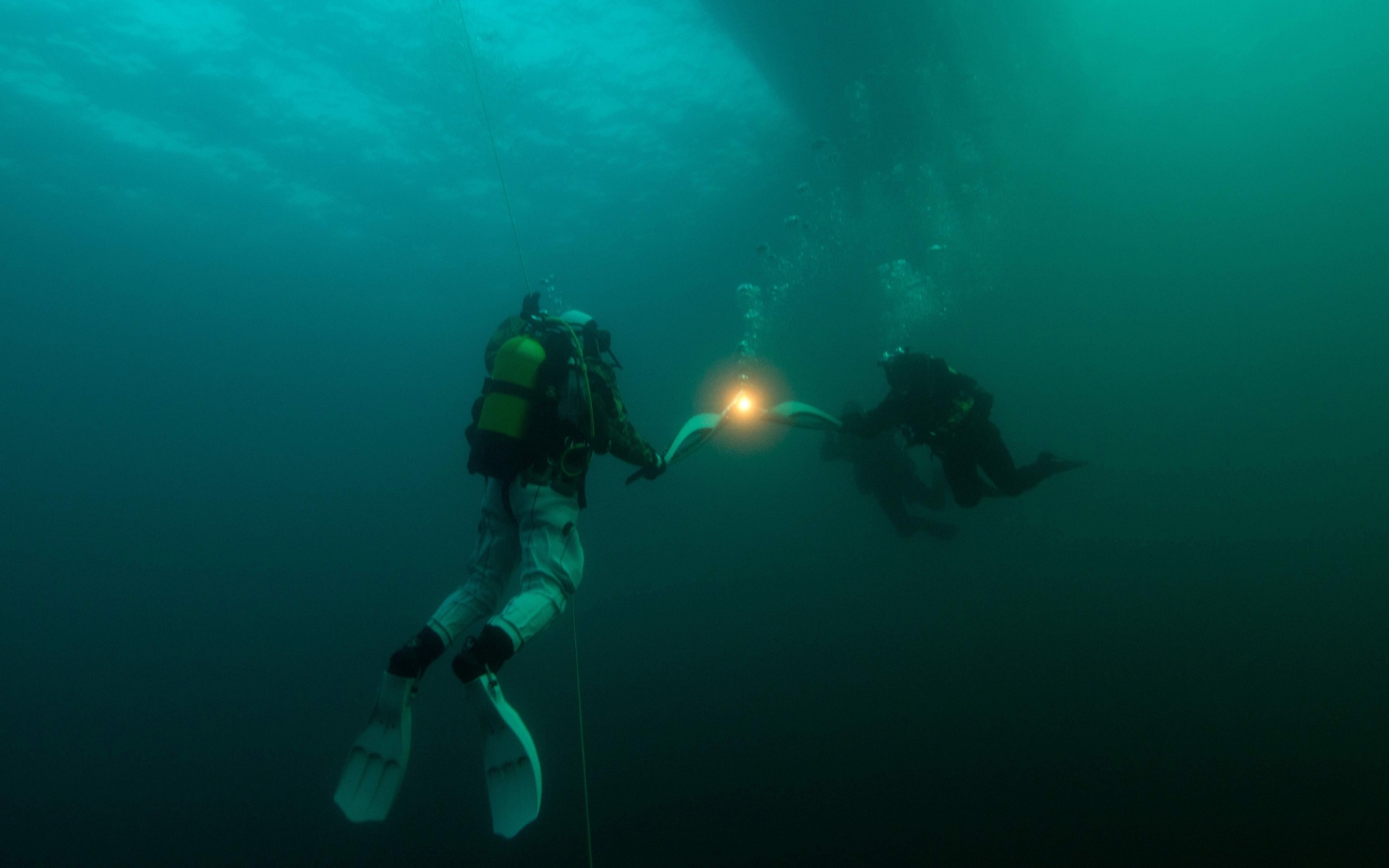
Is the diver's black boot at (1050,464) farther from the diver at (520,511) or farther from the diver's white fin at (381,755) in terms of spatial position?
the diver's white fin at (381,755)

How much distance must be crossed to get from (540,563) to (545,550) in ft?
0.28

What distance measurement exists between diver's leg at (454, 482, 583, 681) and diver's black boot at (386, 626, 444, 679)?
11.3 inches

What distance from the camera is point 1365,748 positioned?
8.81m

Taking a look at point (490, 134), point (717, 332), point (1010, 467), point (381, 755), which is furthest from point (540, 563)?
point (717, 332)

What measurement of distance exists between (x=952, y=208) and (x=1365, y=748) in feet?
68.0

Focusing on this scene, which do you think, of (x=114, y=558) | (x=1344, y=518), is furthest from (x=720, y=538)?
(x=114, y=558)

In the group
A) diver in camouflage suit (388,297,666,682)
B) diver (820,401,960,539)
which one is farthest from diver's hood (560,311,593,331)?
diver (820,401,960,539)

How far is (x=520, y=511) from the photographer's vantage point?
3.59 m

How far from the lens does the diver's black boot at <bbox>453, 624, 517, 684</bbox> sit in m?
2.83

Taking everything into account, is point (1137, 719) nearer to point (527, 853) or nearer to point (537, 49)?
point (527, 853)

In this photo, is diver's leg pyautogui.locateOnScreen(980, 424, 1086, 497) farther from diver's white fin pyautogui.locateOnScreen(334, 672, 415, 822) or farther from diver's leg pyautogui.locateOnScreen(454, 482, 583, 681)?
diver's white fin pyautogui.locateOnScreen(334, 672, 415, 822)

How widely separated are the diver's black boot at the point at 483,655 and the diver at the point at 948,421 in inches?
185

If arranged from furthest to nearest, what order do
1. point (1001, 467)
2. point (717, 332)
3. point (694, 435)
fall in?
point (717, 332) < point (1001, 467) < point (694, 435)

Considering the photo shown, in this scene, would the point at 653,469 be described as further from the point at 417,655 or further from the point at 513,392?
the point at 417,655
